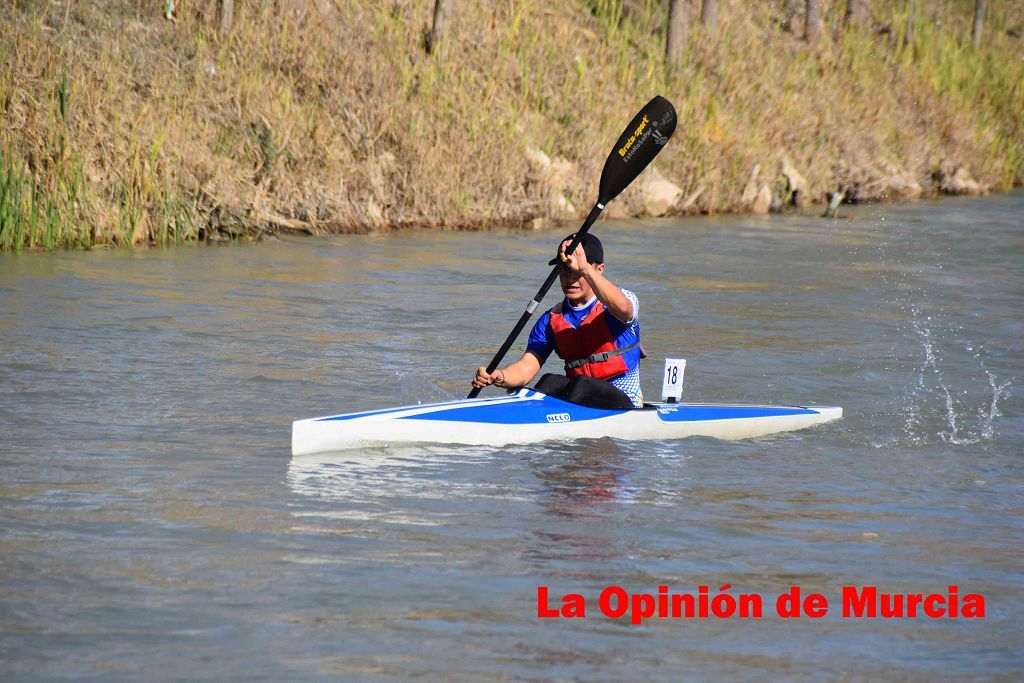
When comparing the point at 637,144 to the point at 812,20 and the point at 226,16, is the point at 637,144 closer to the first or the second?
the point at 226,16

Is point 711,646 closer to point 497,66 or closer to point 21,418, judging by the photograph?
point 21,418

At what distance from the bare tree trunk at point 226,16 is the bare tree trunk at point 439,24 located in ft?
7.49

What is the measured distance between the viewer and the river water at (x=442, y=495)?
3459 millimetres

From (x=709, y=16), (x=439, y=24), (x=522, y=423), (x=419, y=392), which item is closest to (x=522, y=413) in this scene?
(x=522, y=423)

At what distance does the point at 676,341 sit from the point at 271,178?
4.96 m

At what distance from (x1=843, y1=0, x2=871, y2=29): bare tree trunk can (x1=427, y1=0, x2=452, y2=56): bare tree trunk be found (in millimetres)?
8731

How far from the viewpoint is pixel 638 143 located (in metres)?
7.24

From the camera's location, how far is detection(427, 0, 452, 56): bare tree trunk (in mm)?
15062

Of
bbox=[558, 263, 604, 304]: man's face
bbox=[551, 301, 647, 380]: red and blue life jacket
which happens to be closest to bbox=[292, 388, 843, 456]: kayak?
bbox=[551, 301, 647, 380]: red and blue life jacket

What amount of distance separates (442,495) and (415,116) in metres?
8.96

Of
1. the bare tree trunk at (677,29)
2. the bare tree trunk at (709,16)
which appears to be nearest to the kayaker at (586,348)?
the bare tree trunk at (677,29)

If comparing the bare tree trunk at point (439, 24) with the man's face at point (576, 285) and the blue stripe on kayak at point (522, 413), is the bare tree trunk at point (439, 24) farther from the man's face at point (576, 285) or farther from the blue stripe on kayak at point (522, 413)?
the blue stripe on kayak at point (522, 413)

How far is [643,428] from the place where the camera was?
6.05 m

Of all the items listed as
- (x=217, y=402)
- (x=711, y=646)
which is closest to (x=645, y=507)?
(x=711, y=646)
